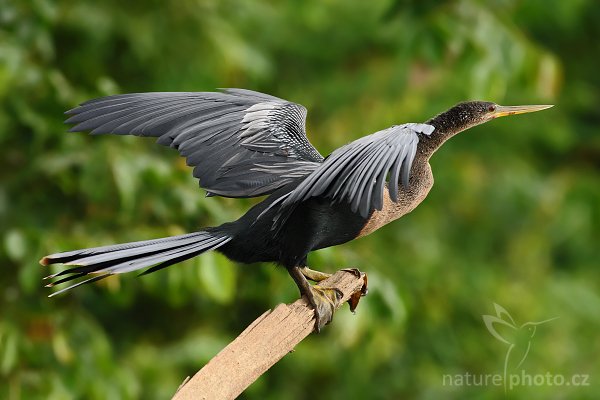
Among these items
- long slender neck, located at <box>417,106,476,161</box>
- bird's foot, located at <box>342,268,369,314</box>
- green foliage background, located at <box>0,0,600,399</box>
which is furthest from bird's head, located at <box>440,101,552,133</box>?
green foliage background, located at <box>0,0,600,399</box>

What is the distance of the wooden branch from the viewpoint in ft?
9.03

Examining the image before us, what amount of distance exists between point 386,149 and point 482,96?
1.87m

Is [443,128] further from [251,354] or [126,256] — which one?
[126,256]

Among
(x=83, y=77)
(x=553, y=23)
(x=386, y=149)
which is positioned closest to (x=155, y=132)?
A: (x=386, y=149)

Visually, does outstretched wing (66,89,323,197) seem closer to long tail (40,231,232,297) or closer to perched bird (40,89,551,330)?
perched bird (40,89,551,330)

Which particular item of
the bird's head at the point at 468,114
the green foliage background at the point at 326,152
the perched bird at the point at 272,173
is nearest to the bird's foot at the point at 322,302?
the perched bird at the point at 272,173

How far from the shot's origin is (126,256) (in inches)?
111

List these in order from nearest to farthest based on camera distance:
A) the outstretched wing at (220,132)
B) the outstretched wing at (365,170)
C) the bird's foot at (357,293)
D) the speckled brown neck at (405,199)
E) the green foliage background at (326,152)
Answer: the outstretched wing at (365,170)
the speckled brown neck at (405,199)
the outstretched wing at (220,132)
the bird's foot at (357,293)
the green foliage background at (326,152)

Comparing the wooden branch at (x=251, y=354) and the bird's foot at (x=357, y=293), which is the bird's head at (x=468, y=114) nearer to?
the bird's foot at (x=357, y=293)

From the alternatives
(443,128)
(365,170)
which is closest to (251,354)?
(365,170)

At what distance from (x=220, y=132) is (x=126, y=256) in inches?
35.5

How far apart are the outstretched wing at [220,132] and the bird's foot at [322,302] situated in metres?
0.36

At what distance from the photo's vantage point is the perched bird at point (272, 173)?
2814 millimetres

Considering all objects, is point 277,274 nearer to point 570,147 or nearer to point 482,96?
point 482,96
